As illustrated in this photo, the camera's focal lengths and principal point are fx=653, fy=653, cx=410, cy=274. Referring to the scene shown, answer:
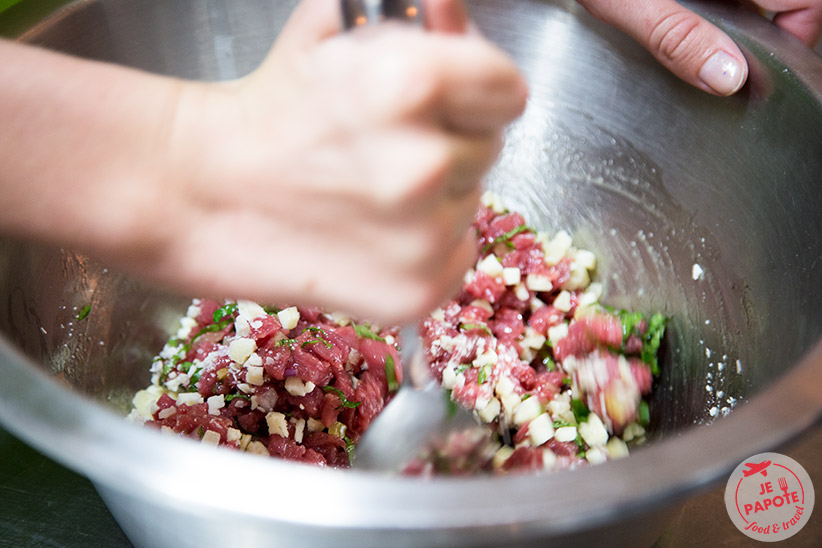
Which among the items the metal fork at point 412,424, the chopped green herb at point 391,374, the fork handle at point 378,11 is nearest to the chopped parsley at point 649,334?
the metal fork at point 412,424

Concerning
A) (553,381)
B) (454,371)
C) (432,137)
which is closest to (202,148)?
(432,137)

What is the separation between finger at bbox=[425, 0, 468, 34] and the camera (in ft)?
2.05

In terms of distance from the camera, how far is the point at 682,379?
1.36 metres

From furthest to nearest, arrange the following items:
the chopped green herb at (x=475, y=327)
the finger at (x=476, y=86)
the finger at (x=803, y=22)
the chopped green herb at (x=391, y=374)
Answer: the chopped green herb at (x=475, y=327), the chopped green herb at (x=391, y=374), the finger at (x=803, y=22), the finger at (x=476, y=86)

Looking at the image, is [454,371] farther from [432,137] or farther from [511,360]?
[432,137]

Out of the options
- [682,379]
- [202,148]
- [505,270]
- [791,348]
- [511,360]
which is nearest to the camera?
[202,148]

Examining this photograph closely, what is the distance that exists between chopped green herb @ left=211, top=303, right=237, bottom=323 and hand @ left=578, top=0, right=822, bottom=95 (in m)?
1.05

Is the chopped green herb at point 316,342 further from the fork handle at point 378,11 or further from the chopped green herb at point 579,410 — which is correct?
the fork handle at point 378,11

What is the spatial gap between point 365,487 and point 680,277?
1.03 m

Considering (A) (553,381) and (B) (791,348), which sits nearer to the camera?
(B) (791,348)

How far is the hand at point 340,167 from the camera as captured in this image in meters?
0.60

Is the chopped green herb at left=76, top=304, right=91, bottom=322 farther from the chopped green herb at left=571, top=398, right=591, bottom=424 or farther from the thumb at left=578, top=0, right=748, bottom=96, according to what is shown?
the thumb at left=578, top=0, right=748, bottom=96

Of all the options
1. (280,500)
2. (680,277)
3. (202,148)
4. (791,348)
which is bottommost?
(680,277)

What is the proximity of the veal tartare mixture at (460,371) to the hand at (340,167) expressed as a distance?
53 centimetres
